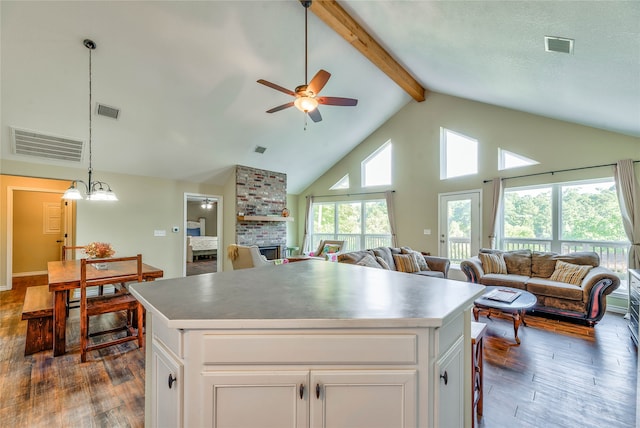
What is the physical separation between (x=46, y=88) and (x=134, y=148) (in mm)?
1366

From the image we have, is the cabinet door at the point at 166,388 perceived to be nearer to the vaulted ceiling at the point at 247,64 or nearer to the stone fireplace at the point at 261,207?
the vaulted ceiling at the point at 247,64

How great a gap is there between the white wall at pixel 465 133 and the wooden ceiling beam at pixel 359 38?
1145 mm

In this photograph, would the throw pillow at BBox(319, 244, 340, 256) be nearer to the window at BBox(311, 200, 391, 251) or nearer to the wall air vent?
the window at BBox(311, 200, 391, 251)

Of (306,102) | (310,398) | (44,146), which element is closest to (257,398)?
(310,398)

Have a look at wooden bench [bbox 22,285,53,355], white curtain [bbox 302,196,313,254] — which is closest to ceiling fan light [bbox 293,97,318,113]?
wooden bench [bbox 22,285,53,355]

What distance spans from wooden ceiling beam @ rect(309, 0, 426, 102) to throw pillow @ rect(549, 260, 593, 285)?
404cm

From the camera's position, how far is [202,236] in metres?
9.60

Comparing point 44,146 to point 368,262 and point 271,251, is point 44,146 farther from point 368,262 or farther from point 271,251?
point 368,262

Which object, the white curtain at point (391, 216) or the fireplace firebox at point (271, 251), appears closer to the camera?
the white curtain at point (391, 216)

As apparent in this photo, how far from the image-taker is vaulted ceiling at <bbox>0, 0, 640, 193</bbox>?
8.35 ft

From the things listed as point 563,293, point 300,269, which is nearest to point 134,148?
point 300,269

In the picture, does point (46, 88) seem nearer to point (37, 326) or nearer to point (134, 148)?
point (134, 148)

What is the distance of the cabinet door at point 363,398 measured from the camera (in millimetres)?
993

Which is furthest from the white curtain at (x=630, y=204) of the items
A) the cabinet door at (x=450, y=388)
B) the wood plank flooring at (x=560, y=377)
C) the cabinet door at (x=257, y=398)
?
the cabinet door at (x=257, y=398)
